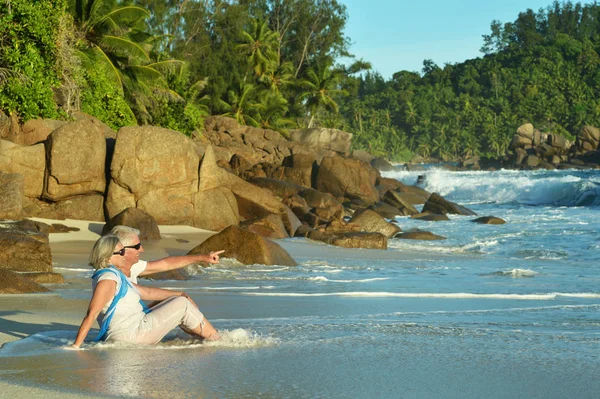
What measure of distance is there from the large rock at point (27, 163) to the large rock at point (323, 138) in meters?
36.3

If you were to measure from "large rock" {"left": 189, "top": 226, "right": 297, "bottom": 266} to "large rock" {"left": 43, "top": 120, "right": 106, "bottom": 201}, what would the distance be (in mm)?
6192

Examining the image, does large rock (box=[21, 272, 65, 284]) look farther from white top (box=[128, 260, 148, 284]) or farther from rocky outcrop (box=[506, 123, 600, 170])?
rocky outcrop (box=[506, 123, 600, 170])

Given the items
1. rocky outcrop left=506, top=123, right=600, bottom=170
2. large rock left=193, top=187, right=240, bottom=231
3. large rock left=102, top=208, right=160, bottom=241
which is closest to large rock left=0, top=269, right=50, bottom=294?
large rock left=102, top=208, right=160, bottom=241

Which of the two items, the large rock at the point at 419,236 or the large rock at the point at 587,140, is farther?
the large rock at the point at 587,140

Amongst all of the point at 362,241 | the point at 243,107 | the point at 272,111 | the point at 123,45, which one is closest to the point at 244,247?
the point at 362,241

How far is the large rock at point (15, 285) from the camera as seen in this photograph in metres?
7.62

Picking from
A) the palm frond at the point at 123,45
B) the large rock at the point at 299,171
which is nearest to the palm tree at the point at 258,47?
the large rock at the point at 299,171

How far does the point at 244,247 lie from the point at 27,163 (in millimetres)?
7032

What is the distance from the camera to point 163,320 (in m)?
5.10

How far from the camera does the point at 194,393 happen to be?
396 cm

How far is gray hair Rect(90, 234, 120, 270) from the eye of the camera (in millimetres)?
4926

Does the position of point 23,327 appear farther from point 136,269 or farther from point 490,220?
point 490,220

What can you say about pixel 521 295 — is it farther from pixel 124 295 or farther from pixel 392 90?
pixel 392 90

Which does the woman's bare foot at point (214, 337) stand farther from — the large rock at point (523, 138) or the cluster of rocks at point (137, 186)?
the large rock at point (523, 138)
